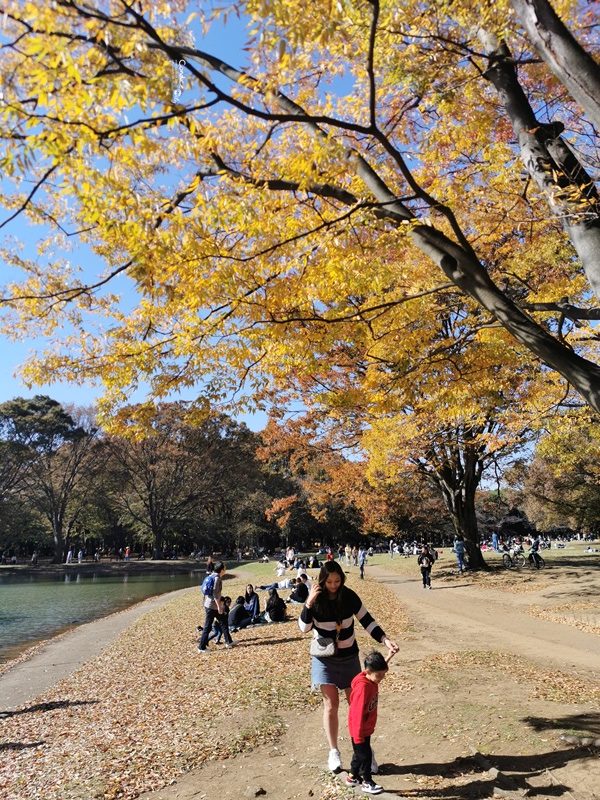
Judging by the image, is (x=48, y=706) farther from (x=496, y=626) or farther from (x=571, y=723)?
(x=496, y=626)

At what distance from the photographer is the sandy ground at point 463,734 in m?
3.87

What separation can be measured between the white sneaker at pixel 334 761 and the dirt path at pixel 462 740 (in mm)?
67

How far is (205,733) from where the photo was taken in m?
5.43

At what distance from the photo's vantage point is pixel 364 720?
3885 mm

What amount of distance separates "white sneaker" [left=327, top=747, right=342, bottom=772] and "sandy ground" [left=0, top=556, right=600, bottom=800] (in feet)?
0.25

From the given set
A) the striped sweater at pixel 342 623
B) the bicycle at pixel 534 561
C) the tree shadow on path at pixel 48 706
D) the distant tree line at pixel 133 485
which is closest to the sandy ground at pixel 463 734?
the striped sweater at pixel 342 623

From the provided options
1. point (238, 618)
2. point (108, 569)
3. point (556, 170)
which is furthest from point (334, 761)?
point (108, 569)

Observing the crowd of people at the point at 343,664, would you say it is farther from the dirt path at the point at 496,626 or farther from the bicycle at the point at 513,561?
the bicycle at the point at 513,561

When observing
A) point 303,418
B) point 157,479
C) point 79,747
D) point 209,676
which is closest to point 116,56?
point 79,747

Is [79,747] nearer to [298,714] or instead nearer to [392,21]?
[298,714]

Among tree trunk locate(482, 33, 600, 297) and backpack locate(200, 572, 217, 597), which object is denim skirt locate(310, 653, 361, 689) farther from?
backpack locate(200, 572, 217, 597)

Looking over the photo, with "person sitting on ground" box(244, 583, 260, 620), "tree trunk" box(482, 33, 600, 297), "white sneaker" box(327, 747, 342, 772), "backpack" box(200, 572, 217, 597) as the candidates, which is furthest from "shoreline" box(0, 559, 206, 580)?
"tree trunk" box(482, 33, 600, 297)

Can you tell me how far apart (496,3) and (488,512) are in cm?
6979

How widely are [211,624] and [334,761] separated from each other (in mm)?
6772
